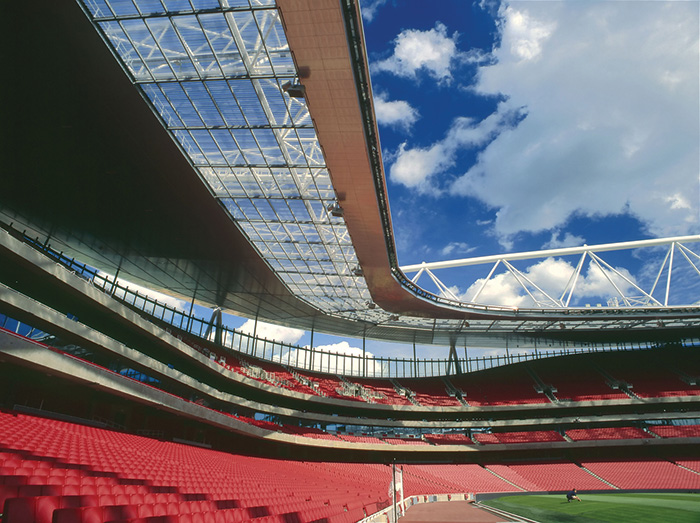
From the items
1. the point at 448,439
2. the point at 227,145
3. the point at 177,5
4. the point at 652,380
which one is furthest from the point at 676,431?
the point at 177,5

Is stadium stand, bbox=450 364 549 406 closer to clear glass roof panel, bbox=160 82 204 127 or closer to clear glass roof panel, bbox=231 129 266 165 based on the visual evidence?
clear glass roof panel, bbox=231 129 266 165

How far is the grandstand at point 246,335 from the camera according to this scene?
14.9m

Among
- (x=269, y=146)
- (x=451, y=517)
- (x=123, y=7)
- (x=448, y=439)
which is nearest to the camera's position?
(x=123, y=7)

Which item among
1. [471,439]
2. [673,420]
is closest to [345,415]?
[471,439]

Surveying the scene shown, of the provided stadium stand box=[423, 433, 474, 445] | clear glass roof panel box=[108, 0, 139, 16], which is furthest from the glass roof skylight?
stadium stand box=[423, 433, 474, 445]

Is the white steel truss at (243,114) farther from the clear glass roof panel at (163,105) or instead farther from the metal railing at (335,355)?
the metal railing at (335,355)

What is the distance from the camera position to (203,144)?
22125mm

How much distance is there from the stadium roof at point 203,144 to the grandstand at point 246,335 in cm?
13

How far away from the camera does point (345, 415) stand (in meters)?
48.4

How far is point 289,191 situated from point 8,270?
1674cm

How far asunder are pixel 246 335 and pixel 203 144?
3441 cm

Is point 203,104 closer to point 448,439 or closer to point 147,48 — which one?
point 147,48

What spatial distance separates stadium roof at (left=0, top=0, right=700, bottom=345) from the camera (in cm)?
1562

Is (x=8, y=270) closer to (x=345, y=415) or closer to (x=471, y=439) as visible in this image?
(x=345, y=415)
